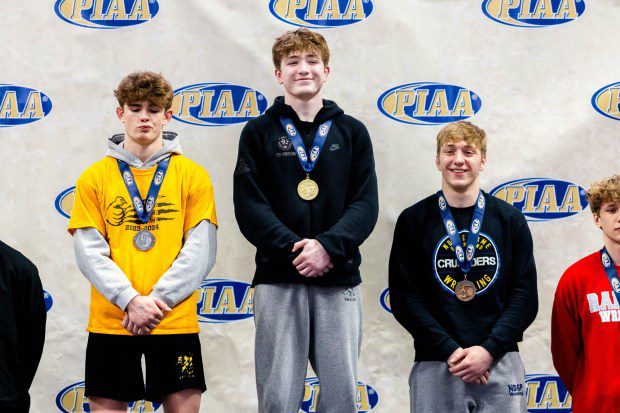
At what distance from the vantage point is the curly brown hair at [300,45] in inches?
129

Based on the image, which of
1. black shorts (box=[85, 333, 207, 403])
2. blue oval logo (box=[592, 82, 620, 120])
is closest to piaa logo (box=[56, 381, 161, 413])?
black shorts (box=[85, 333, 207, 403])

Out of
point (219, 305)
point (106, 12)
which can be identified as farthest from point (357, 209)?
point (106, 12)

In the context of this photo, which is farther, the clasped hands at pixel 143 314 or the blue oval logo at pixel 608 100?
the blue oval logo at pixel 608 100

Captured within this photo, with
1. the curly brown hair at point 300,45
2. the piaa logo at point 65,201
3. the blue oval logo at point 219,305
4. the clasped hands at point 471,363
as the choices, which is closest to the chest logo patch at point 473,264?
the clasped hands at point 471,363

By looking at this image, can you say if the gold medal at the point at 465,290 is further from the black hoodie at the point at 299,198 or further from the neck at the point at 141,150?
the neck at the point at 141,150

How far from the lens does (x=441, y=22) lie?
4.00m

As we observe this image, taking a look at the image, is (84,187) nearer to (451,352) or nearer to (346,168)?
(346,168)

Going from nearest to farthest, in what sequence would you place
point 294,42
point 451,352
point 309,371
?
point 451,352 → point 294,42 → point 309,371

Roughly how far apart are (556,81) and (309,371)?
195 cm

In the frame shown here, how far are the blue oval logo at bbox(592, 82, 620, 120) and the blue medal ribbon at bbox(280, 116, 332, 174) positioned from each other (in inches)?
62.3

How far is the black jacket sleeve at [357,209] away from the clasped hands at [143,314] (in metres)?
0.67

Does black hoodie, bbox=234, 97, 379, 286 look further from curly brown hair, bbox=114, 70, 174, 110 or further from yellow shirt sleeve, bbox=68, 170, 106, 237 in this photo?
yellow shirt sleeve, bbox=68, 170, 106, 237

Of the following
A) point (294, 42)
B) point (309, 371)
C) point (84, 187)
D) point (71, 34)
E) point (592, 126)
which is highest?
point (71, 34)

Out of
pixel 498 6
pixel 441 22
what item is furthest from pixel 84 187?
pixel 498 6
